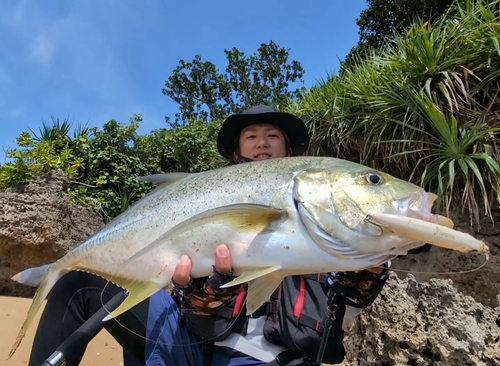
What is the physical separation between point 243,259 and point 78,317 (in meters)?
1.40

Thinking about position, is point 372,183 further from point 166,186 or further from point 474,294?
point 474,294

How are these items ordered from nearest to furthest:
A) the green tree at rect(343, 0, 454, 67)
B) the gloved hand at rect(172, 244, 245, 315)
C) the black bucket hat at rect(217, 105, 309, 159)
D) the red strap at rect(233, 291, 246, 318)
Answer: the gloved hand at rect(172, 244, 245, 315) → the red strap at rect(233, 291, 246, 318) → the black bucket hat at rect(217, 105, 309, 159) → the green tree at rect(343, 0, 454, 67)

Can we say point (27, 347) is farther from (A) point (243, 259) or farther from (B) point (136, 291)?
(A) point (243, 259)

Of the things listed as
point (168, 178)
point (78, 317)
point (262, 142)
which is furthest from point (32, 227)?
point (168, 178)

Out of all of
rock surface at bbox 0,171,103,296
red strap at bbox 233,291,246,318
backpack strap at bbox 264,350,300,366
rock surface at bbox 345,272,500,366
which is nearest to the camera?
backpack strap at bbox 264,350,300,366

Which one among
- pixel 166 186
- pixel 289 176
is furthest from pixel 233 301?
pixel 289 176

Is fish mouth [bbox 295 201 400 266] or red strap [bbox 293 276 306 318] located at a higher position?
fish mouth [bbox 295 201 400 266]

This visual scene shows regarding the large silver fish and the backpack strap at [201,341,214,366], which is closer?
the large silver fish

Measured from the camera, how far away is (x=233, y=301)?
2.34 m

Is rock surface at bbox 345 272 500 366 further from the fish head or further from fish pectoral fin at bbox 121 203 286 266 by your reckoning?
fish pectoral fin at bbox 121 203 286 266

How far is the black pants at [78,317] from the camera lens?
248 centimetres

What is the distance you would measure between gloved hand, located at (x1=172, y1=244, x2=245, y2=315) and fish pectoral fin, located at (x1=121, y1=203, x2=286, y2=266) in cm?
12

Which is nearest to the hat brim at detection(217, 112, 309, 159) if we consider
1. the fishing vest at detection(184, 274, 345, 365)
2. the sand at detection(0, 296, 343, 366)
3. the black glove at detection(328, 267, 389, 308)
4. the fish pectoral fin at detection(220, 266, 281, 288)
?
the fishing vest at detection(184, 274, 345, 365)

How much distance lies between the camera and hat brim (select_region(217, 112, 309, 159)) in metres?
3.14
